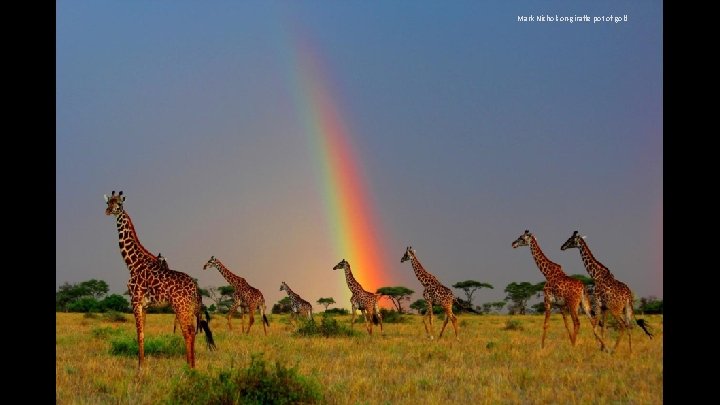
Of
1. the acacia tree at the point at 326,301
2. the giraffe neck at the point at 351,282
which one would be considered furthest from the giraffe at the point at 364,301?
the acacia tree at the point at 326,301

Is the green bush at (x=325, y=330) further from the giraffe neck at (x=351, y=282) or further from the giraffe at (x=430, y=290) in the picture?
the giraffe neck at (x=351, y=282)

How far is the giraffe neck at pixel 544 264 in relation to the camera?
17.2 metres

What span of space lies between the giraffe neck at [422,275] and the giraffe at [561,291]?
462 cm

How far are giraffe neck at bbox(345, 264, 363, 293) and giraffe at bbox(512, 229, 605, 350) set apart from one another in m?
8.62

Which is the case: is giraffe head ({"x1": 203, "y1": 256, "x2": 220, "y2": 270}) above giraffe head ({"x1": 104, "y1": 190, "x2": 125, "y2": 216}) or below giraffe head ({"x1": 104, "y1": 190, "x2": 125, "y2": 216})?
below

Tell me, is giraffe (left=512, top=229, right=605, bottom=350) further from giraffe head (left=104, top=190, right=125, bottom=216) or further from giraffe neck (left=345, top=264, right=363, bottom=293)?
giraffe head (left=104, top=190, right=125, bottom=216)

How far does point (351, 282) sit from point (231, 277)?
15.4 ft

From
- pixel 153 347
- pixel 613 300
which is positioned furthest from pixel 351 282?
pixel 153 347

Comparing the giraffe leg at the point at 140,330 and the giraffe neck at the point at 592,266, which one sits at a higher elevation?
the giraffe neck at the point at 592,266

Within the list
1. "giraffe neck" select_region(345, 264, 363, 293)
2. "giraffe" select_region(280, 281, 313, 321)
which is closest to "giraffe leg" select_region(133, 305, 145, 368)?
"giraffe neck" select_region(345, 264, 363, 293)

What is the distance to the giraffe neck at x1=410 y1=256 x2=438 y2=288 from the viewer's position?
71.9 feet
